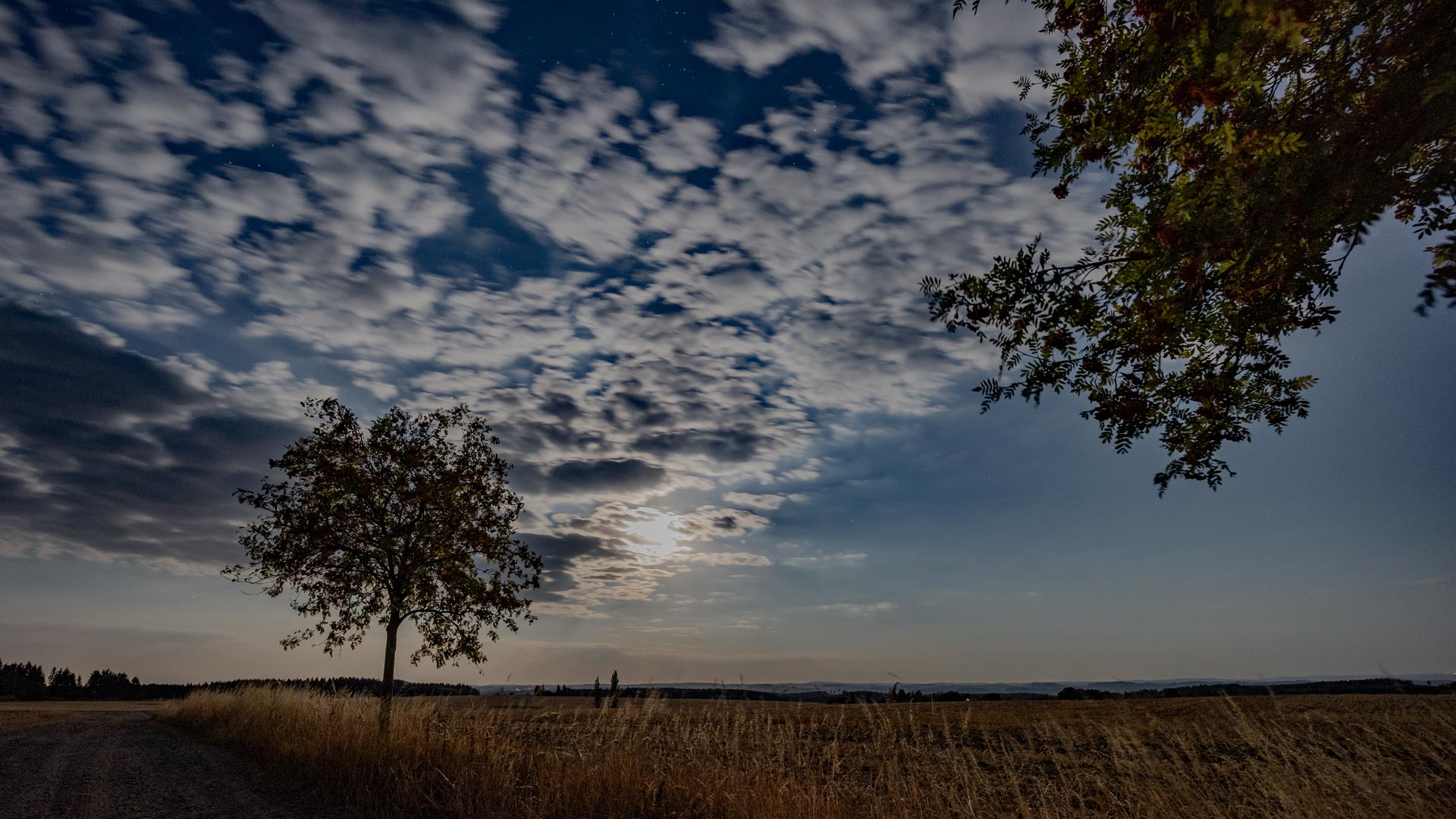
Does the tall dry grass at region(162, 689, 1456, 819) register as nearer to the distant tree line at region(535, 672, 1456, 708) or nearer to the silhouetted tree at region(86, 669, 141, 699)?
the distant tree line at region(535, 672, 1456, 708)

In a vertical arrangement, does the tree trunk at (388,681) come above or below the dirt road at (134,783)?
above

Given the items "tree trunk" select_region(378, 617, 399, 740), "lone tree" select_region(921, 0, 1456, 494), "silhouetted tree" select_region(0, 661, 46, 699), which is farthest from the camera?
"silhouetted tree" select_region(0, 661, 46, 699)

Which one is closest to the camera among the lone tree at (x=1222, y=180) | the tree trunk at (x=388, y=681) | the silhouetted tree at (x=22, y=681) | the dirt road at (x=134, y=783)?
the lone tree at (x=1222, y=180)

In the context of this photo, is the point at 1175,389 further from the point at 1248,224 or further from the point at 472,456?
the point at 472,456

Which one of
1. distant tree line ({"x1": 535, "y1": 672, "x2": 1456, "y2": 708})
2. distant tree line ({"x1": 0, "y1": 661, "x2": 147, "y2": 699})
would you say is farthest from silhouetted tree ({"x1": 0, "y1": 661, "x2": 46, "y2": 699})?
distant tree line ({"x1": 535, "y1": 672, "x2": 1456, "y2": 708})

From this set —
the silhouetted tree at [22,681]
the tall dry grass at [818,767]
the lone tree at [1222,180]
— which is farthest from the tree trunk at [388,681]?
the silhouetted tree at [22,681]

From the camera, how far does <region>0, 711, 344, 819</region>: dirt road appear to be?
10.8m

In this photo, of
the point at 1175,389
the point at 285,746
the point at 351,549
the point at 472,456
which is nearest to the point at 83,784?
the point at 285,746

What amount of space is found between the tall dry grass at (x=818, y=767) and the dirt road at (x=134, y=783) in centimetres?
83

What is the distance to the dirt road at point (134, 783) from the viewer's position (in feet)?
35.4

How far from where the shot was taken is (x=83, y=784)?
524 inches

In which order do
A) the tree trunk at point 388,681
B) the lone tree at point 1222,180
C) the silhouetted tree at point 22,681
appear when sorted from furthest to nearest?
the silhouetted tree at point 22,681 → the tree trunk at point 388,681 → the lone tree at point 1222,180

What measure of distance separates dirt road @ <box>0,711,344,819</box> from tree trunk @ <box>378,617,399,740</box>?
79.7 inches

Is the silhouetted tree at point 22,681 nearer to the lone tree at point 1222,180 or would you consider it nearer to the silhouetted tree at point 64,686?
the silhouetted tree at point 64,686
